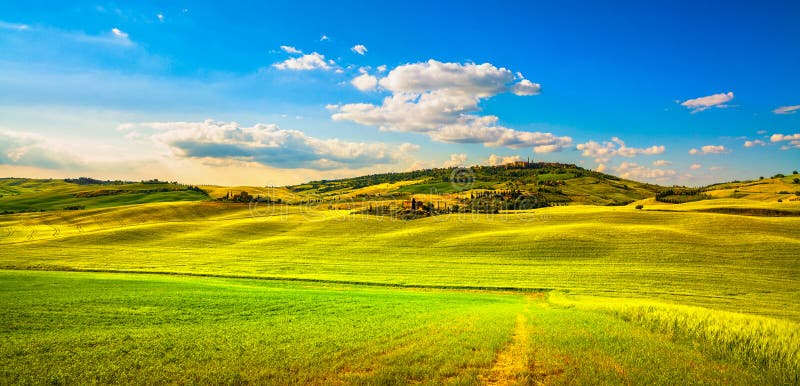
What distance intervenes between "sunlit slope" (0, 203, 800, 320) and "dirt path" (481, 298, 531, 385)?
2260 centimetres

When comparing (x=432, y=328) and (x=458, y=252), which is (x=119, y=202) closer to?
(x=458, y=252)

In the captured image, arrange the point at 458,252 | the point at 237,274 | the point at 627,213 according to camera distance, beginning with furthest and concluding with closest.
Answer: the point at 627,213 → the point at 458,252 → the point at 237,274

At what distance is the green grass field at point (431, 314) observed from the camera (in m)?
10.3

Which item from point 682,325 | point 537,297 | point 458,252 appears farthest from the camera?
point 458,252

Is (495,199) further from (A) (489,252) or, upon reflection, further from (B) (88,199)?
(B) (88,199)

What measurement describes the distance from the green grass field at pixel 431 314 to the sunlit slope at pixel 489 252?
0.38 metres

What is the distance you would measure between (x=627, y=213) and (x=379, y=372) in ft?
259

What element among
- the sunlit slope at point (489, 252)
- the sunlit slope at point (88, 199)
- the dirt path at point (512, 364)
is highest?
the sunlit slope at point (88, 199)

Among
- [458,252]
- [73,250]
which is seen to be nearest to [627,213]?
[458,252]

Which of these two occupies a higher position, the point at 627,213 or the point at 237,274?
the point at 627,213

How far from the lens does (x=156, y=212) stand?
99.4 meters

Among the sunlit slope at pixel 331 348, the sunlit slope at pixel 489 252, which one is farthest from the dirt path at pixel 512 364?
the sunlit slope at pixel 489 252

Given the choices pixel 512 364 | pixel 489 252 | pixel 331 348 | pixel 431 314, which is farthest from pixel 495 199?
pixel 331 348

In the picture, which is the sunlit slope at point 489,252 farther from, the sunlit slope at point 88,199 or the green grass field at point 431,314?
the sunlit slope at point 88,199
